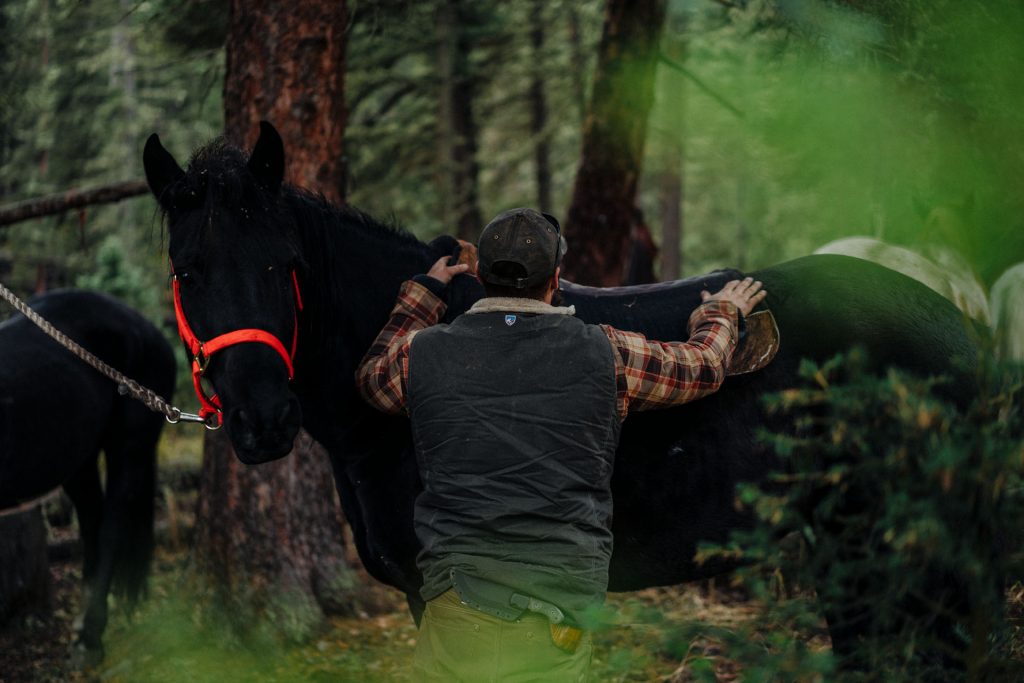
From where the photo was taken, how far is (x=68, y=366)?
5961 mm

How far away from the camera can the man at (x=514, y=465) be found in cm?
258

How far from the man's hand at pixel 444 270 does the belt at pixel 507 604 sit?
1225 mm

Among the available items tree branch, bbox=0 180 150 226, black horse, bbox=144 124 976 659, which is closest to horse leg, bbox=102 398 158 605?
tree branch, bbox=0 180 150 226

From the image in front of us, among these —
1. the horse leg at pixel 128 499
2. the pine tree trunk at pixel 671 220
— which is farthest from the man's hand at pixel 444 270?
the pine tree trunk at pixel 671 220

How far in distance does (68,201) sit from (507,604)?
198 inches

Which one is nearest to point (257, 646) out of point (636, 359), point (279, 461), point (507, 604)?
point (279, 461)

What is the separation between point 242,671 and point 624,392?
3.85 metres

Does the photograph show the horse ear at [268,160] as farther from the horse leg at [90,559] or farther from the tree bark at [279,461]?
the horse leg at [90,559]

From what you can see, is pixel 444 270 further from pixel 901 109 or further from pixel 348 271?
pixel 901 109

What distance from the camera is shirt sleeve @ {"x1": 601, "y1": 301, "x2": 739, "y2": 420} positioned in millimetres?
2830

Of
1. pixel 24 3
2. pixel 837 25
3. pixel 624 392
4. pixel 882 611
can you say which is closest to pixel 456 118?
pixel 24 3

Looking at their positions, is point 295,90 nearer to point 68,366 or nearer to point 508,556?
point 68,366

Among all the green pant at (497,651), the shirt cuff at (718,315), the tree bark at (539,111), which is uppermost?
the tree bark at (539,111)

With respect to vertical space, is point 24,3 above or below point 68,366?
above
